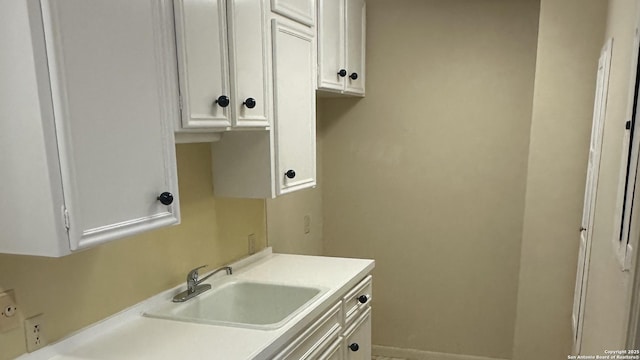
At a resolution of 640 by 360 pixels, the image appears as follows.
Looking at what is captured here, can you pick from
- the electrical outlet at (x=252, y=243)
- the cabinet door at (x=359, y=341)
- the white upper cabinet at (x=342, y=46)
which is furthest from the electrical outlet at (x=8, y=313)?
the white upper cabinet at (x=342, y=46)

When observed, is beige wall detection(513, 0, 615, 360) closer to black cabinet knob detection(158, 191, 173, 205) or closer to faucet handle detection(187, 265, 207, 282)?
faucet handle detection(187, 265, 207, 282)

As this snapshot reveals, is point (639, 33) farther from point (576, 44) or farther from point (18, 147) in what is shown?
point (18, 147)

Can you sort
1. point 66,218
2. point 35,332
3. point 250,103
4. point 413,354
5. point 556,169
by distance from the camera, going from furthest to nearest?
point 413,354 < point 556,169 < point 250,103 < point 35,332 < point 66,218

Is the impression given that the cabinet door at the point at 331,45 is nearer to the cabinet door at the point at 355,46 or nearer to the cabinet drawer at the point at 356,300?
the cabinet door at the point at 355,46

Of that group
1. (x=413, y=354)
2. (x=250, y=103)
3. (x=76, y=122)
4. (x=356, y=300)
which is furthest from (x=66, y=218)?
(x=413, y=354)

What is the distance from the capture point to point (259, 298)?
2.03 meters

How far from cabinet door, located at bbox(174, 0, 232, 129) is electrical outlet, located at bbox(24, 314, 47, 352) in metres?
0.72

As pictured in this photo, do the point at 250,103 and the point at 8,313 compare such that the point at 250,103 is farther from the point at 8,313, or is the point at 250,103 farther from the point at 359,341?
the point at 359,341

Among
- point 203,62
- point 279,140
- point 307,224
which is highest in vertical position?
point 203,62

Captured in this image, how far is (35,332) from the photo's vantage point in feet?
4.28

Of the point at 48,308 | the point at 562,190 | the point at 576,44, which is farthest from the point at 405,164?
the point at 48,308

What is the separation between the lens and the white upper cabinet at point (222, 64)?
1.44 metres

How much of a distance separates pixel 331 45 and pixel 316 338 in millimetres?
1572

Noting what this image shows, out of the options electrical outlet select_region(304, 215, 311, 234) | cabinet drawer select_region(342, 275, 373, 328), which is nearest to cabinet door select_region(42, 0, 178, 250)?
cabinet drawer select_region(342, 275, 373, 328)
